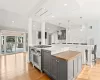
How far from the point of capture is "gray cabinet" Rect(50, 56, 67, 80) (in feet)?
8.97

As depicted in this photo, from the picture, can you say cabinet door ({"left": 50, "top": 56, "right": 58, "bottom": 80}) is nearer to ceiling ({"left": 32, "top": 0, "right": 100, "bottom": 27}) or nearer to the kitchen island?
the kitchen island

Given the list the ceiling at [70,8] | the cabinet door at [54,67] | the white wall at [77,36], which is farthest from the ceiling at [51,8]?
the white wall at [77,36]

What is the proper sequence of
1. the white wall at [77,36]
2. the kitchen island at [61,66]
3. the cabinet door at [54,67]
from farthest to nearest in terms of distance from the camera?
the white wall at [77,36] → the cabinet door at [54,67] → the kitchen island at [61,66]

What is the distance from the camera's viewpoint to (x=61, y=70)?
2852 millimetres

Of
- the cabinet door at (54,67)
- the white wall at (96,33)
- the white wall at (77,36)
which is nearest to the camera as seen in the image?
the cabinet door at (54,67)

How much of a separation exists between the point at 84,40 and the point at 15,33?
674 cm

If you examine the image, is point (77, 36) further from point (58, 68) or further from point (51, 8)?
point (58, 68)

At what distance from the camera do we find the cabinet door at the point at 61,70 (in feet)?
8.86

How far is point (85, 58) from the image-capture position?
5.70m

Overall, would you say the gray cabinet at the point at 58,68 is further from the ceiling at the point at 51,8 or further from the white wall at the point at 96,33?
the white wall at the point at 96,33

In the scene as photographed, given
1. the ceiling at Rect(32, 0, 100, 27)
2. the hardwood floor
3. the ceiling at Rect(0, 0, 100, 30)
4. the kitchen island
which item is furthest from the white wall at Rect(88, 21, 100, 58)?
the kitchen island

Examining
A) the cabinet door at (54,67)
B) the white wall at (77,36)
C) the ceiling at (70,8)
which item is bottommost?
the cabinet door at (54,67)

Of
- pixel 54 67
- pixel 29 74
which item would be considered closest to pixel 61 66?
pixel 54 67

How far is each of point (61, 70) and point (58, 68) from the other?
0.45 ft
